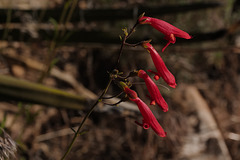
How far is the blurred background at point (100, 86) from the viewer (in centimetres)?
271

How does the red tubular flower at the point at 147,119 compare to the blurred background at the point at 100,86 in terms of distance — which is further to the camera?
the blurred background at the point at 100,86

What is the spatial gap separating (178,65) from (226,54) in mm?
1626

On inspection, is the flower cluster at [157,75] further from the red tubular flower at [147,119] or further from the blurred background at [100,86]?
the blurred background at [100,86]

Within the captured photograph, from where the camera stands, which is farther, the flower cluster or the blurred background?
the blurred background

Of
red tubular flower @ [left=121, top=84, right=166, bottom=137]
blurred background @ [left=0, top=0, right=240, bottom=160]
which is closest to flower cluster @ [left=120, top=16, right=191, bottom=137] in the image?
red tubular flower @ [left=121, top=84, right=166, bottom=137]

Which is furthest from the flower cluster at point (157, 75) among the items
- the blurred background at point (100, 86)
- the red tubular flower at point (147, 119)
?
the blurred background at point (100, 86)

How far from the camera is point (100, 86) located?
4.27m

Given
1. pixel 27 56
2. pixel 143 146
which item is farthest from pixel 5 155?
pixel 27 56

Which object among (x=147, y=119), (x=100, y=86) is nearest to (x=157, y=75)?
(x=147, y=119)

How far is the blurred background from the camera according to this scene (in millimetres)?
2713

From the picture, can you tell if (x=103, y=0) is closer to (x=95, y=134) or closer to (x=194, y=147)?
(x=95, y=134)

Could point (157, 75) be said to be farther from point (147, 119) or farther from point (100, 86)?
point (100, 86)

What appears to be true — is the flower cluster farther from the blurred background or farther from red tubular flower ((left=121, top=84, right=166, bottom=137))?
the blurred background

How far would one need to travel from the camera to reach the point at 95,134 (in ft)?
11.9
